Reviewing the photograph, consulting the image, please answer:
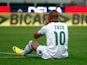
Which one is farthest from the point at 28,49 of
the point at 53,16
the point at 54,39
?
the point at 53,16

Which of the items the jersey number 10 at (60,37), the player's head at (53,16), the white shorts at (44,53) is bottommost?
the white shorts at (44,53)

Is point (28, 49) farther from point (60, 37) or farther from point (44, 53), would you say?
point (60, 37)

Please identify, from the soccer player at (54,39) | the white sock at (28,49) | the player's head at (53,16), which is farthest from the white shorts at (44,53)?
the player's head at (53,16)

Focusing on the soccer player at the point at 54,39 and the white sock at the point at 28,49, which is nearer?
the soccer player at the point at 54,39

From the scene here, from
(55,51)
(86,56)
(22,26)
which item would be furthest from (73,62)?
(22,26)

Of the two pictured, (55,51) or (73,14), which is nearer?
(55,51)

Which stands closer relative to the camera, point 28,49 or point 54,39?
point 54,39

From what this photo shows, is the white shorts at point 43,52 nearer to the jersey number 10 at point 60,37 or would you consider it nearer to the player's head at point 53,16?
the jersey number 10 at point 60,37

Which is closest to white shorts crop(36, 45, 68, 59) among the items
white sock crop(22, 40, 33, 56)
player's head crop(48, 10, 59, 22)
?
white sock crop(22, 40, 33, 56)

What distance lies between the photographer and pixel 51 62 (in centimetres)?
1043

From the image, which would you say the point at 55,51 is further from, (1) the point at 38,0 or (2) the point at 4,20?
(1) the point at 38,0

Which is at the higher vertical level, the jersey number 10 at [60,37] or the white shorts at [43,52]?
the jersey number 10 at [60,37]

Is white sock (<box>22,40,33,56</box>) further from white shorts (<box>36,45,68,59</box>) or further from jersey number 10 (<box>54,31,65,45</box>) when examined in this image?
jersey number 10 (<box>54,31,65,45</box>)

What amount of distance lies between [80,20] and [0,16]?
6.19 meters
